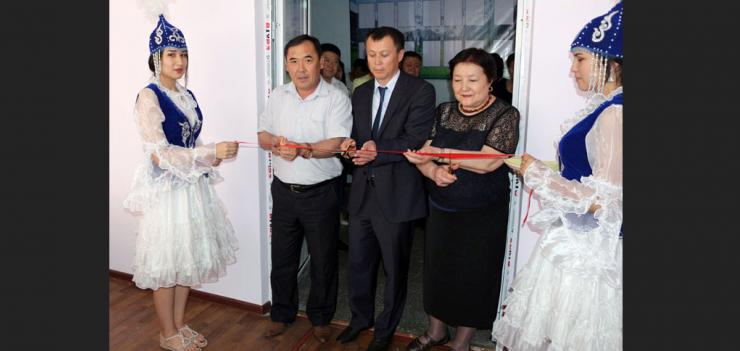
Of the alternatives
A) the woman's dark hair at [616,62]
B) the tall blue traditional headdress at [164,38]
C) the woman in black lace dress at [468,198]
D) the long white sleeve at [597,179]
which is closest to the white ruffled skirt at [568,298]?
the long white sleeve at [597,179]

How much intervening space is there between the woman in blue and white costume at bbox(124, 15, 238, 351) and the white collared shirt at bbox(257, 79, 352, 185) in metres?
0.36

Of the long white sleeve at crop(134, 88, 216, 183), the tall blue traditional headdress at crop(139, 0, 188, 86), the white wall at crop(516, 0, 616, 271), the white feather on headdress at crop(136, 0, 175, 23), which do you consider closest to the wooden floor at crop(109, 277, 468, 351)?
the long white sleeve at crop(134, 88, 216, 183)

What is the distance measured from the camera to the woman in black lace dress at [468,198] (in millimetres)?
2398

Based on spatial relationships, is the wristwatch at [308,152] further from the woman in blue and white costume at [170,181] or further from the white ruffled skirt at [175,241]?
the white ruffled skirt at [175,241]

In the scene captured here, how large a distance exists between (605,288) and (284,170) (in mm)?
1768

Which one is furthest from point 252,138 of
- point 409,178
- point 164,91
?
point 409,178

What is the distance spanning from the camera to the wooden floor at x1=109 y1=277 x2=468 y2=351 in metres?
3.02

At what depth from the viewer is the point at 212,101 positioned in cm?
332

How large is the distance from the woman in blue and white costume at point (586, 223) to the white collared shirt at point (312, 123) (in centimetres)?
116

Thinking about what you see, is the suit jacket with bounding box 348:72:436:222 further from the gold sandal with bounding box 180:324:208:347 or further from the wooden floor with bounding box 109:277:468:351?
the gold sandal with bounding box 180:324:208:347

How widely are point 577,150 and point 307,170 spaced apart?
1.47 metres

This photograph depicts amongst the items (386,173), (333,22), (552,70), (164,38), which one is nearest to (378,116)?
(386,173)

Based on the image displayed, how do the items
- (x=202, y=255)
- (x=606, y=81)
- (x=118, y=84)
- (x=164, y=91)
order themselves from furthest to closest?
(x=118, y=84), (x=202, y=255), (x=164, y=91), (x=606, y=81)

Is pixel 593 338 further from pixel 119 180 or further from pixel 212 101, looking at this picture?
pixel 119 180
